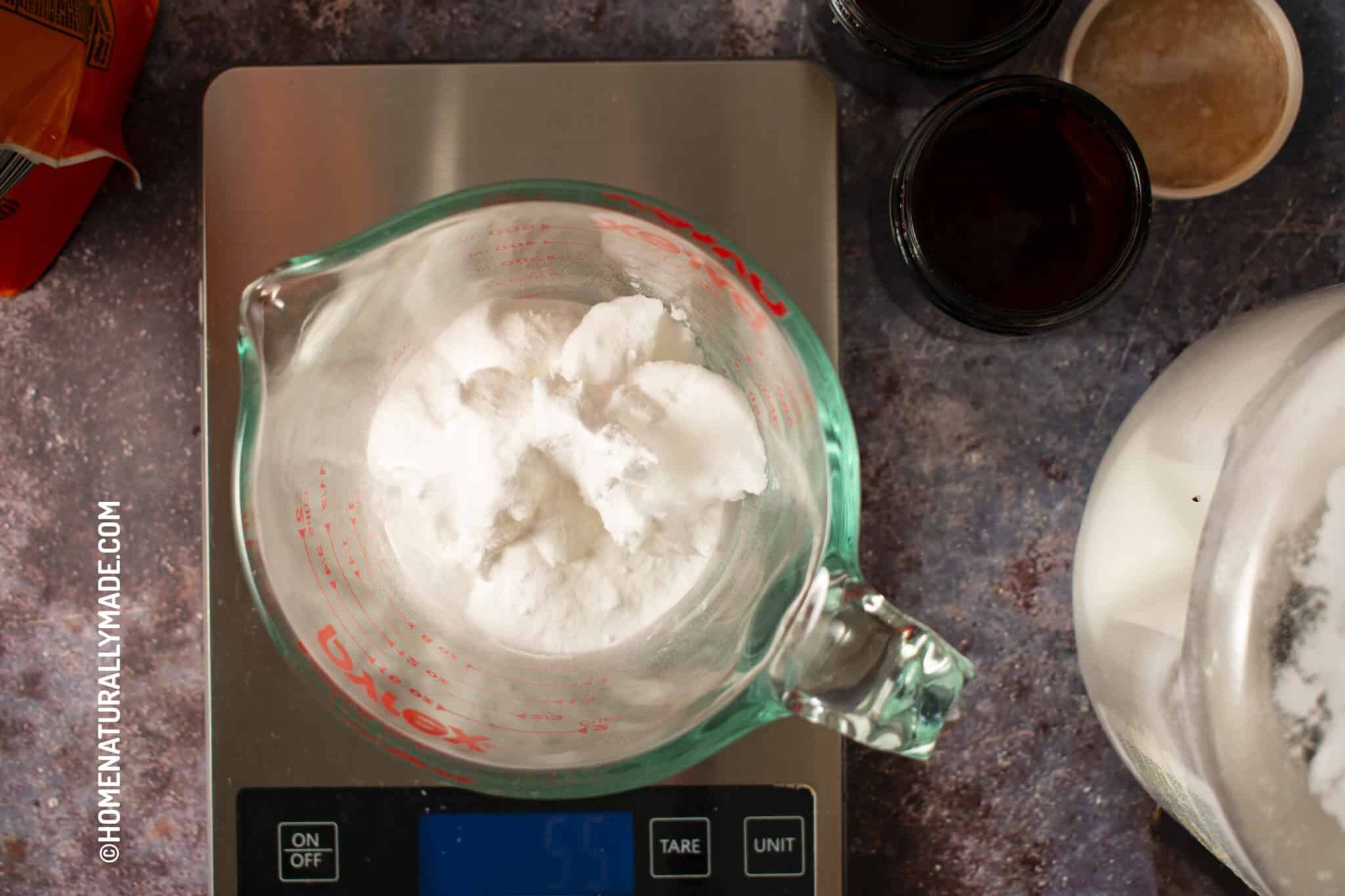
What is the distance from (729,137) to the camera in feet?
1.89

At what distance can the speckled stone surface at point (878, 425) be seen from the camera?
0.62 m

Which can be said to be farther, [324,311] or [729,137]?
[729,137]

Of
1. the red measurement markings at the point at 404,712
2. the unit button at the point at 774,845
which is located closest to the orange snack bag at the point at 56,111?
the red measurement markings at the point at 404,712

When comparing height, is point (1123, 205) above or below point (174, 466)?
above

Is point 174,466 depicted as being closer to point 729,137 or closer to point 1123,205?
point 729,137

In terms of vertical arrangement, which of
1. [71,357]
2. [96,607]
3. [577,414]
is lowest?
[96,607]

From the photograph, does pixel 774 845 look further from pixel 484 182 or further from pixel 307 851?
pixel 484 182

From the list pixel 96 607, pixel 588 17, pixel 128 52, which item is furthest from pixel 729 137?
pixel 96 607

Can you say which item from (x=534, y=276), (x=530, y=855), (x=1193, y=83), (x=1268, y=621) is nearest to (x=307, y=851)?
(x=530, y=855)

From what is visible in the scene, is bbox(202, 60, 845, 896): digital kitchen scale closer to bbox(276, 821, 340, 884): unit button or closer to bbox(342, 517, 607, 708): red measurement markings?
bbox(276, 821, 340, 884): unit button

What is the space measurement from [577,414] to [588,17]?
13.0 inches

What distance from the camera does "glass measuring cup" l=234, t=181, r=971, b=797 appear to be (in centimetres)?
42

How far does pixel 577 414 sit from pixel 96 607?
16.6 inches

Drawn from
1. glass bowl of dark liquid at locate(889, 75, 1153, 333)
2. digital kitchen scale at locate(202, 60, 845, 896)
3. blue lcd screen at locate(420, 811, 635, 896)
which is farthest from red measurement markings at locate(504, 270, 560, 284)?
blue lcd screen at locate(420, 811, 635, 896)
